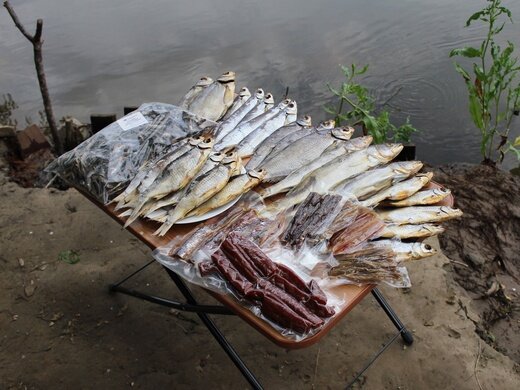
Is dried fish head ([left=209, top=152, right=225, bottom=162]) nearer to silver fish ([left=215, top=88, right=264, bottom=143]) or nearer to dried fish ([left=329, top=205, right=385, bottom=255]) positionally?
silver fish ([left=215, top=88, right=264, bottom=143])

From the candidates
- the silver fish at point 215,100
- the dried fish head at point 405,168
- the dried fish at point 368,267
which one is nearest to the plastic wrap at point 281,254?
the dried fish at point 368,267

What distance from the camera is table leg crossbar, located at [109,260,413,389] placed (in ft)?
7.04

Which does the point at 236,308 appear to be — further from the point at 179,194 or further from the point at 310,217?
the point at 179,194

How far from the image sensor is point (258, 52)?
24.7 feet

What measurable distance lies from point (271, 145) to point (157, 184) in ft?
2.32

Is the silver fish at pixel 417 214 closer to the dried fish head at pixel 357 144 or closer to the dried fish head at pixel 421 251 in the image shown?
the dried fish head at pixel 421 251

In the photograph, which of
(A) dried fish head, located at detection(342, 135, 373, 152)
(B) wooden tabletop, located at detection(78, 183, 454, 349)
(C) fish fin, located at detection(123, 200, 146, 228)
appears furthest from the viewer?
(A) dried fish head, located at detection(342, 135, 373, 152)

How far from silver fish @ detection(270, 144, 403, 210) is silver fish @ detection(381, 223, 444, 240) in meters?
0.37

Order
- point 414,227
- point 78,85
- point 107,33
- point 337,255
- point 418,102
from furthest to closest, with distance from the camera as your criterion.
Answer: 1. point 107,33
2. point 78,85
3. point 418,102
4. point 414,227
5. point 337,255

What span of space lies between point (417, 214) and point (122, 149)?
1.58 m

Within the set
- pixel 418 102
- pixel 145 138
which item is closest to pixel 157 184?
pixel 145 138

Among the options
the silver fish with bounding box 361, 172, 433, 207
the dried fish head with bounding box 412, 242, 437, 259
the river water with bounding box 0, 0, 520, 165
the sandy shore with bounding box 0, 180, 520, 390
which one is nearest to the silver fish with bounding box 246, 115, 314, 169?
the silver fish with bounding box 361, 172, 433, 207

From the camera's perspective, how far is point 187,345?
10.2 ft

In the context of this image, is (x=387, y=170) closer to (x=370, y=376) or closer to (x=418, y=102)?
(x=370, y=376)
